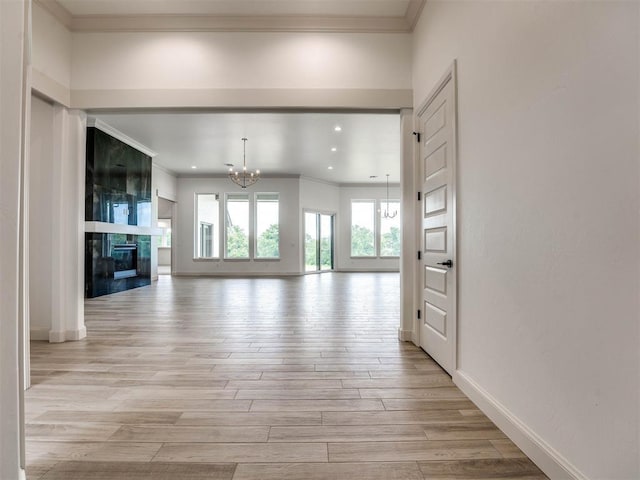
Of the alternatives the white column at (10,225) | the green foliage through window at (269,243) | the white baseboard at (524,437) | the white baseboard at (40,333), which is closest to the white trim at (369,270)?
the green foliage through window at (269,243)

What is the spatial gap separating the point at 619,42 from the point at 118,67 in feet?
13.5

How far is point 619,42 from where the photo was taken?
116cm

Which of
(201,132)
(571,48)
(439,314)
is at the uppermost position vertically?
(201,132)

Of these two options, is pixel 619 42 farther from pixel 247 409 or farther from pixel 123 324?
pixel 123 324

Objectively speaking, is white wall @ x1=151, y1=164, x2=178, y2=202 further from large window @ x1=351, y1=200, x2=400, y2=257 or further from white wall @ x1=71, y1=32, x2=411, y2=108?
large window @ x1=351, y1=200, x2=400, y2=257

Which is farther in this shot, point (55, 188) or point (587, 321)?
point (55, 188)

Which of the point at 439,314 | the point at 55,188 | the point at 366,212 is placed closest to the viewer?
the point at 439,314

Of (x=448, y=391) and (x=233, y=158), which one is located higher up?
(x=233, y=158)

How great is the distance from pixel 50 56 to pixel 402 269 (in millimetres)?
4223

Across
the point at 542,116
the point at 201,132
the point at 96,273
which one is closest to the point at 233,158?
the point at 201,132

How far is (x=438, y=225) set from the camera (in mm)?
2814

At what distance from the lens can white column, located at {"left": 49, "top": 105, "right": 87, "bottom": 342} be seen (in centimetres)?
344

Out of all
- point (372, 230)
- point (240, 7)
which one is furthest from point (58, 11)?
point (372, 230)

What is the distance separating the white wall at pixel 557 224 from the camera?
114cm
